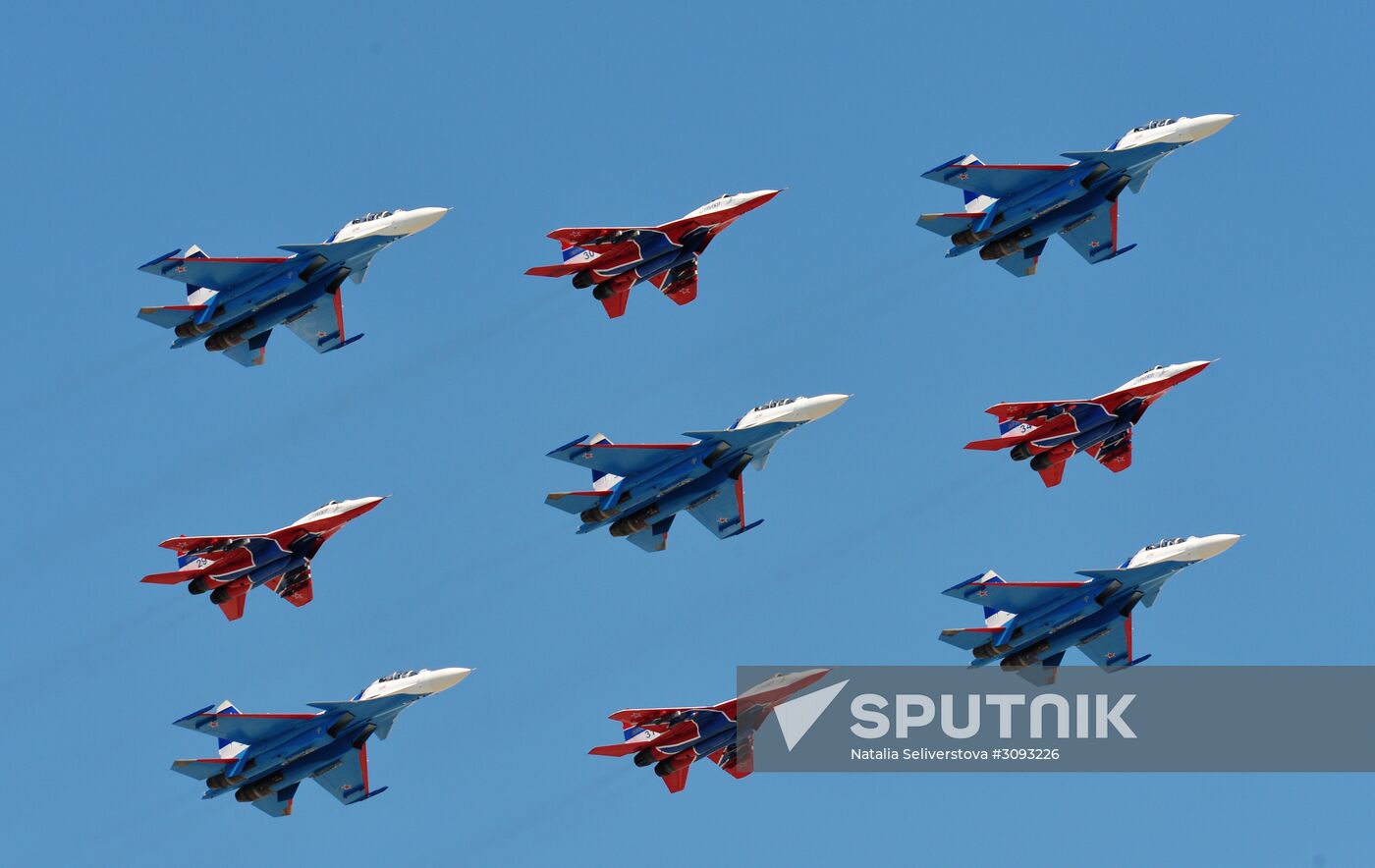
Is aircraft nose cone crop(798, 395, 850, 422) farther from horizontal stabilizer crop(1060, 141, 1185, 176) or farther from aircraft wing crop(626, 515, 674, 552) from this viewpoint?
horizontal stabilizer crop(1060, 141, 1185, 176)

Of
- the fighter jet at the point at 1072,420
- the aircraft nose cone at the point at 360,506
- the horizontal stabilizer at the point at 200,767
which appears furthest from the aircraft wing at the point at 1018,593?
the horizontal stabilizer at the point at 200,767

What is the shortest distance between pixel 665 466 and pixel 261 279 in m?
17.7

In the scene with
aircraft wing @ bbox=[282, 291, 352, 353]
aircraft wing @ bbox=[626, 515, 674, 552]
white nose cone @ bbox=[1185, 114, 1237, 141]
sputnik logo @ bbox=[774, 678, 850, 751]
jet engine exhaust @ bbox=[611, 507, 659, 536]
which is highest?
white nose cone @ bbox=[1185, 114, 1237, 141]

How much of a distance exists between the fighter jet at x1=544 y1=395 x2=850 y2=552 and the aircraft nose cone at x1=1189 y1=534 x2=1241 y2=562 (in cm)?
1513

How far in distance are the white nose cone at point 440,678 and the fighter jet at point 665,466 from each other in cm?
821

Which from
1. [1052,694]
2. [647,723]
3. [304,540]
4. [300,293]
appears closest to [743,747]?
[647,723]

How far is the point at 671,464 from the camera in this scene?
307 ft

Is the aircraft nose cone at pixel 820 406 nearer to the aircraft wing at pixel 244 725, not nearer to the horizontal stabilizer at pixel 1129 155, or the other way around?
the horizontal stabilizer at pixel 1129 155

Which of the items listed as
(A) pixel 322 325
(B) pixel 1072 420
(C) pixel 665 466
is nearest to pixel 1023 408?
(B) pixel 1072 420

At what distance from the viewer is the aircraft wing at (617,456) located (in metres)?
93.2

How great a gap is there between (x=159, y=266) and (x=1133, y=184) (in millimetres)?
39295

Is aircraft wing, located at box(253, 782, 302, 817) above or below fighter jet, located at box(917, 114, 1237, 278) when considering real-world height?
below

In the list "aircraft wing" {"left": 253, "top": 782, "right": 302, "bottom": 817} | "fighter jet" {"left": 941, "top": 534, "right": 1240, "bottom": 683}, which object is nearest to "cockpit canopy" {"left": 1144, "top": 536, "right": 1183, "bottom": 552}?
"fighter jet" {"left": 941, "top": 534, "right": 1240, "bottom": 683}

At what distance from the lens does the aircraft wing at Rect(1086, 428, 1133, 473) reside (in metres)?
97.0
